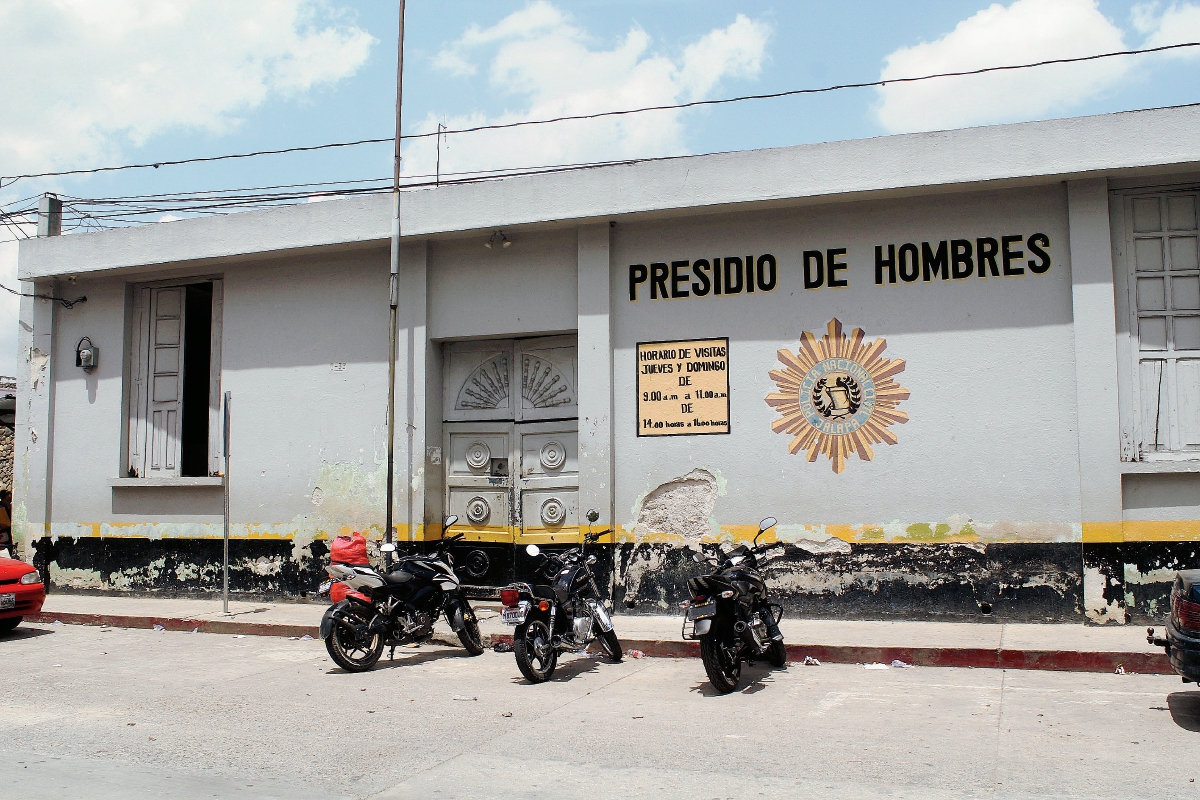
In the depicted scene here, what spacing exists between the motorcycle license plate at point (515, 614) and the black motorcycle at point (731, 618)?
129 cm

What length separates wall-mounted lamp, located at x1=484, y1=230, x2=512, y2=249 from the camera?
1123cm

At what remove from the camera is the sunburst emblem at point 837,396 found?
984 cm

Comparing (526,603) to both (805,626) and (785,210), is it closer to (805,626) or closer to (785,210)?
(805,626)

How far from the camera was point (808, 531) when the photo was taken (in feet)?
32.7

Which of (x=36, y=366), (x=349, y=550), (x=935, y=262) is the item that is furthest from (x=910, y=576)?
(x=36, y=366)

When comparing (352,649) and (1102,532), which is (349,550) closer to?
(352,649)

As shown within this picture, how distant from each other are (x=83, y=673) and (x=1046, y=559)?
28.4ft

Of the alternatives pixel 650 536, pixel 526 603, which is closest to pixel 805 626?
pixel 650 536

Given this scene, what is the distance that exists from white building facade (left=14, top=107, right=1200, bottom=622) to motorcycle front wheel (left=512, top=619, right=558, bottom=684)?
280cm

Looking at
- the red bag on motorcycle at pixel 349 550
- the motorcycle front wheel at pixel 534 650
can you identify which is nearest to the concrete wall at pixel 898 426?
the motorcycle front wheel at pixel 534 650

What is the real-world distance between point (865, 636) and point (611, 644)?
2.33 meters

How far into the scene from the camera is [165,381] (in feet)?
43.4

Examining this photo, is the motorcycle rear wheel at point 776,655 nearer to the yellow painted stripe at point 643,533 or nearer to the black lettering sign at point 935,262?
the yellow painted stripe at point 643,533

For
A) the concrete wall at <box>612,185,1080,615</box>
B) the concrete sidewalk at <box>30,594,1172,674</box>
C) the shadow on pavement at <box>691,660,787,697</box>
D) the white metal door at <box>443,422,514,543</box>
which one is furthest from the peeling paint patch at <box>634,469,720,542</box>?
the shadow on pavement at <box>691,660,787,697</box>
